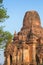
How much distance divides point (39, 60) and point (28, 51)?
2.17 metres

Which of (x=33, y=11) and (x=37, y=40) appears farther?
(x=33, y=11)

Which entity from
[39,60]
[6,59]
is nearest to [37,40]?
[39,60]

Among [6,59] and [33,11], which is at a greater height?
[33,11]

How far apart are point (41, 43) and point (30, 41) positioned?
1.68m

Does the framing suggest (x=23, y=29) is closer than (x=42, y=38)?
No

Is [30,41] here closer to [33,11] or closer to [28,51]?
[28,51]

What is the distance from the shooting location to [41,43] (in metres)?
36.4

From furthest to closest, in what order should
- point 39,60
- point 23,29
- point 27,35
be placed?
point 23,29 → point 27,35 → point 39,60

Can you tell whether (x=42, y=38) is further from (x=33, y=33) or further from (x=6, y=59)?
(x=6, y=59)

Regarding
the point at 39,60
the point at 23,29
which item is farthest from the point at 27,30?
the point at 39,60

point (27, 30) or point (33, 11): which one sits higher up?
point (33, 11)

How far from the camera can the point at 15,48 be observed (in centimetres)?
3694

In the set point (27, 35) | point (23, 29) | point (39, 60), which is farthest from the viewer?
point (23, 29)

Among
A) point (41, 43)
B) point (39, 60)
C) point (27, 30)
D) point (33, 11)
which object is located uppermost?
point (33, 11)
